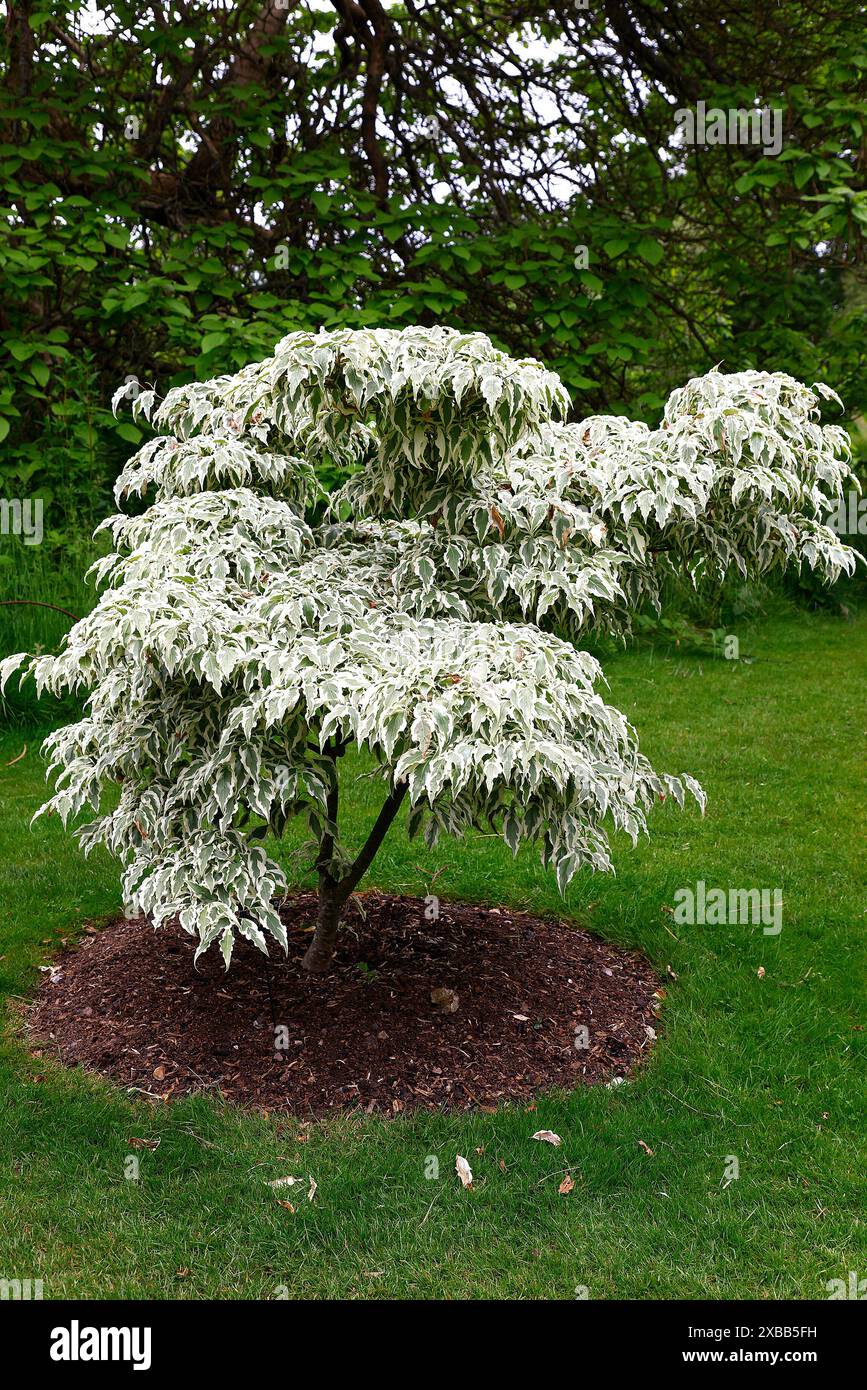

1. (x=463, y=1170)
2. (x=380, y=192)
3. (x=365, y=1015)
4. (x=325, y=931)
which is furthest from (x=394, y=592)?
(x=380, y=192)

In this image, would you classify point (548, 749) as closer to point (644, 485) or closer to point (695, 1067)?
point (644, 485)

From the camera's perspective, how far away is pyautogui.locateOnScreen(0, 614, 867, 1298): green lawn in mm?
2600

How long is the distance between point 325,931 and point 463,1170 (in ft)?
3.11

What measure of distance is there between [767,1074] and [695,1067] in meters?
0.20

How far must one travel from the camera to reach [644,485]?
3057 millimetres

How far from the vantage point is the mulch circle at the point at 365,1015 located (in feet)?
10.6

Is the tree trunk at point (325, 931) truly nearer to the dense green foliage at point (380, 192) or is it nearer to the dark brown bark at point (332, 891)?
the dark brown bark at point (332, 891)

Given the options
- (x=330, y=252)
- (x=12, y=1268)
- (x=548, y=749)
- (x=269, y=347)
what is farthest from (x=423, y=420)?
(x=330, y=252)

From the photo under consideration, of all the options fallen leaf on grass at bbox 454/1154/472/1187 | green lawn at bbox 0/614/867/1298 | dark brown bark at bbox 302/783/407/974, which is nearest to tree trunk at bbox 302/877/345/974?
dark brown bark at bbox 302/783/407/974

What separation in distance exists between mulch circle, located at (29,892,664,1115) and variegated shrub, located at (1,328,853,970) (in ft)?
1.04

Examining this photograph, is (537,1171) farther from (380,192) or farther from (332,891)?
(380,192)

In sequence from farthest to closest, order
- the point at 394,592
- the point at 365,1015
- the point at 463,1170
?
the point at 365,1015
the point at 394,592
the point at 463,1170

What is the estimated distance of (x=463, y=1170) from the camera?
2900mm

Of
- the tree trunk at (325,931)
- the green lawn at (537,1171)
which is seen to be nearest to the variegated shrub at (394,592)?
the tree trunk at (325,931)
